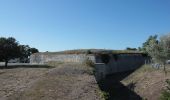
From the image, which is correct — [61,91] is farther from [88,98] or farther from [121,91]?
[121,91]

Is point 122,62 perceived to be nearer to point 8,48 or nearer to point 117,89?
point 117,89

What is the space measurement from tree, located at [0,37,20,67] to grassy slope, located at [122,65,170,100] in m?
15.6

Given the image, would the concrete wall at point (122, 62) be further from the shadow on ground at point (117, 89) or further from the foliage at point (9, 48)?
the foliage at point (9, 48)

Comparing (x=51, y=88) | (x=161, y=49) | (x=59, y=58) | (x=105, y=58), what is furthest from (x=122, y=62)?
(x=51, y=88)

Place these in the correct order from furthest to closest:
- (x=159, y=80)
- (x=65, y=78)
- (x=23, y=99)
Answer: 1. (x=159, y=80)
2. (x=65, y=78)
3. (x=23, y=99)

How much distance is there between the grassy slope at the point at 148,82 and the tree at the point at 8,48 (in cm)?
1565

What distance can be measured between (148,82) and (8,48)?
18.5 metres

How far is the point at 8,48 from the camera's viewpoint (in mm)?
39906

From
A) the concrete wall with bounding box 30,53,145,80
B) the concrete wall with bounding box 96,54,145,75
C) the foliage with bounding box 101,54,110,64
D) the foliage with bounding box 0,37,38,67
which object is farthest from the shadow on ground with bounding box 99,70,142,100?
the foliage with bounding box 0,37,38,67

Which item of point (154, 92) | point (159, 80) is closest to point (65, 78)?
point (154, 92)

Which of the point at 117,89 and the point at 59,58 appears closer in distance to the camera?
the point at 117,89

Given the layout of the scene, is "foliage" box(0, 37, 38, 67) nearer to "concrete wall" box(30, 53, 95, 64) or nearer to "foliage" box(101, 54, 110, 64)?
"concrete wall" box(30, 53, 95, 64)

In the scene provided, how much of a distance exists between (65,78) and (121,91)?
1205 cm

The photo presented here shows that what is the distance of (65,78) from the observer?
91.2 ft
